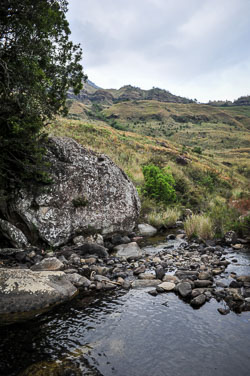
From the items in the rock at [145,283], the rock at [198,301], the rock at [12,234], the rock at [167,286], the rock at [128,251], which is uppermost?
the rock at [12,234]

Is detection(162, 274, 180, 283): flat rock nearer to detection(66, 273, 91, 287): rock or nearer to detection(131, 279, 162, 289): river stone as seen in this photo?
detection(131, 279, 162, 289): river stone

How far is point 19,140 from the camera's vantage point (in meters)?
7.48

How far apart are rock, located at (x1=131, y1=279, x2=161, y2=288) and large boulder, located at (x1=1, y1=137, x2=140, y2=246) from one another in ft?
11.2

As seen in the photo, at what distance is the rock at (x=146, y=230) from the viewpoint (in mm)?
11935

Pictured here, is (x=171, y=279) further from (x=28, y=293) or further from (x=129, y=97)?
(x=129, y=97)

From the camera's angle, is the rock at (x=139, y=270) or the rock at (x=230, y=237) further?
the rock at (x=230, y=237)

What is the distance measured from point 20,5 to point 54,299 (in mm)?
7681

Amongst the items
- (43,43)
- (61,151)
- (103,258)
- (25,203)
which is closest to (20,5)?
(43,43)

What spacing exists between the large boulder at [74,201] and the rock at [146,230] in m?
1.13

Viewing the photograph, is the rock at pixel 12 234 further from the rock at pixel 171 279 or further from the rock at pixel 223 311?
the rock at pixel 223 311

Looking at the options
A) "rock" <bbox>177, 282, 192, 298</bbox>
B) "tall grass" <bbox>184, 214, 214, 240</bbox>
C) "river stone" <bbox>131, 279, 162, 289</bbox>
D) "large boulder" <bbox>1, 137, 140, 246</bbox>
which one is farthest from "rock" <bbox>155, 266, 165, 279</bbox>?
"tall grass" <bbox>184, 214, 214, 240</bbox>

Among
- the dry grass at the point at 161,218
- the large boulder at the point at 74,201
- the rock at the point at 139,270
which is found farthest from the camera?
the dry grass at the point at 161,218

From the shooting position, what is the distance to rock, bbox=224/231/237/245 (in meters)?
9.73

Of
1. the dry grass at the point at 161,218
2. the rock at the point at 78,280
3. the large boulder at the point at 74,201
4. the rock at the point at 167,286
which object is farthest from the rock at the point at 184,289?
the dry grass at the point at 161,218
